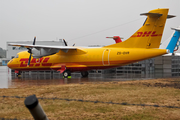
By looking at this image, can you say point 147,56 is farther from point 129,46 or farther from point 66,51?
point 66,51

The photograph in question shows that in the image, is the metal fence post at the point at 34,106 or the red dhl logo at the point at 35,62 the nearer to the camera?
the metal fence post at the point at 34,106

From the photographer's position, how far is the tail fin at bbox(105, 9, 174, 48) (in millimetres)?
16938

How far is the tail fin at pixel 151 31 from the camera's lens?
16938 millimetres

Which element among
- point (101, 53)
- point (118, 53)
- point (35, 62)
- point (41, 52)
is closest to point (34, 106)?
point (118, 53)

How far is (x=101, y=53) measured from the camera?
19797 millimetres

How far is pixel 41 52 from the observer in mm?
20656

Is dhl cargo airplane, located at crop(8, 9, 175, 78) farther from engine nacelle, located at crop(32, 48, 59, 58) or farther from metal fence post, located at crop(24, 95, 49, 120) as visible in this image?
metal fence post, located at crop(24, 95, 49, 120)

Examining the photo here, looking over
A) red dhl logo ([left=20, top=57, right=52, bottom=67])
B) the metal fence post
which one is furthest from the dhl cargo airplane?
the metal fence post

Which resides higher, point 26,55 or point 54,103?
point 26,55

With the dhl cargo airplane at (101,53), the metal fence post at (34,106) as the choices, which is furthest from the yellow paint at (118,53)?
the metal fence post at (34,106)

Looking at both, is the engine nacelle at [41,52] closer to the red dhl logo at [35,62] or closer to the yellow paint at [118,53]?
the yellow paint at [118,53]

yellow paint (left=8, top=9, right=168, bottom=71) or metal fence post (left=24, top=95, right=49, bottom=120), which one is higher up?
yellow paint (left=8, top=9, right=168, bottom=71)

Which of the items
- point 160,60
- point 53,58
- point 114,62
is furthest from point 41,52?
point 160,60

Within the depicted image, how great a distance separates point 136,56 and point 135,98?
31.7 ft
